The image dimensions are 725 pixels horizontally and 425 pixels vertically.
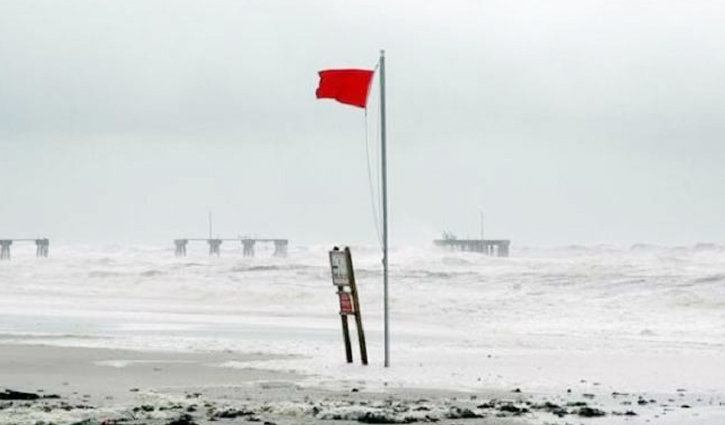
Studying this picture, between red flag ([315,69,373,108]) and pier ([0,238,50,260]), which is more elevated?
red flag ([315,69,373,108])

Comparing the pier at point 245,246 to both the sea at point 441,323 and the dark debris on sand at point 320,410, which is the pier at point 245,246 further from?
the dark debris on sand at point 320,410

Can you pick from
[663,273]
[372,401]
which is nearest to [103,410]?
[372,401]

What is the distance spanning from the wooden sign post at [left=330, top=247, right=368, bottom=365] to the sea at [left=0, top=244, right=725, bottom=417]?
30 centimetres

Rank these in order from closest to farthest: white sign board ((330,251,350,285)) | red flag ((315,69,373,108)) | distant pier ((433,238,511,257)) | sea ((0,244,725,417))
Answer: sea ((0,244,725,417)) → red flag ((315,69,373,108)) → white sign board ((330,251,350,285)) → distant pier ((433,238,511,257))

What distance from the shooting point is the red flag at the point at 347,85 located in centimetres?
1587

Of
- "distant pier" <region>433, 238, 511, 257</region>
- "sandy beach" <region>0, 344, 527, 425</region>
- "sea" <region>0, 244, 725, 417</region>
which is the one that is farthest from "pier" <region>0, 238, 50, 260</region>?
"sandy beach" <region>0, 344, 527, 425</region>

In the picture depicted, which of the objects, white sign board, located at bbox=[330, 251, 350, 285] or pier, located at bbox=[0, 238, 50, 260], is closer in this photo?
white sign board, located at bbox=[330, 251, 350, 285]

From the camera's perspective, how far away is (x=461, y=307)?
33125 mm

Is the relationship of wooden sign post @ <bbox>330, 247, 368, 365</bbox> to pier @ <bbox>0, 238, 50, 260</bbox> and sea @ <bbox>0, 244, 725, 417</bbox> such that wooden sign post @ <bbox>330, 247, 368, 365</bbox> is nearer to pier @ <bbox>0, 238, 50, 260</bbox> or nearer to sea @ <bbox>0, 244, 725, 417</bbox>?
sea @ <bbox>0, 244, 725, 417</bbox>

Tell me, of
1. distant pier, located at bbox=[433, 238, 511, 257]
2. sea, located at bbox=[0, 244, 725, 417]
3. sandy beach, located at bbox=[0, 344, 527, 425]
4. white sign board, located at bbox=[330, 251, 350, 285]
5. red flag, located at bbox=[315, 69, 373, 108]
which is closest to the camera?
sandy beach, located at bbox=[0, 344, 527, 425]

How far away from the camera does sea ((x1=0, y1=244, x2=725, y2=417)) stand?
15.0 meters

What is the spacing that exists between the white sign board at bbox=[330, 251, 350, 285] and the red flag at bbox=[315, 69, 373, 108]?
1.98 meters

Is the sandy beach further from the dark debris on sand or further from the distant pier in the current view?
the distant pier

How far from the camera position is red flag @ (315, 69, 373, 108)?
15.9 metres
